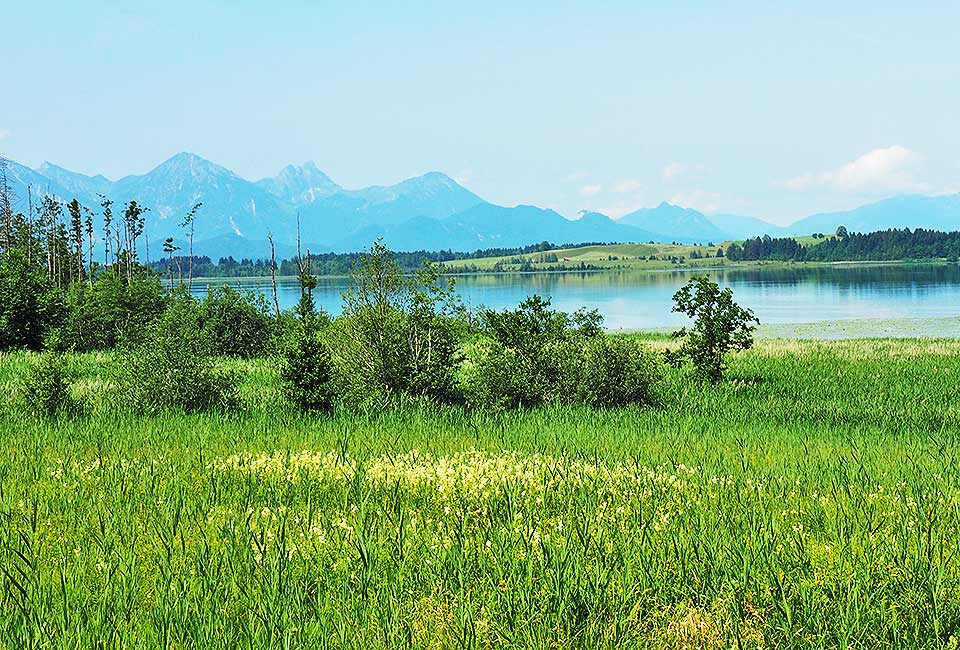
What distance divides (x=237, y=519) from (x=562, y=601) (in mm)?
3102

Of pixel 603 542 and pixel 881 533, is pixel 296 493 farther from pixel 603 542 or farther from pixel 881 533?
pixel 881 533

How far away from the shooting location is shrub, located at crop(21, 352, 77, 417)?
738 inches

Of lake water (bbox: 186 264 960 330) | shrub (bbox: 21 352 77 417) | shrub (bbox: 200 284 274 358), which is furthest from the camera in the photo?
lake water (bbox: 186 264 960 330)

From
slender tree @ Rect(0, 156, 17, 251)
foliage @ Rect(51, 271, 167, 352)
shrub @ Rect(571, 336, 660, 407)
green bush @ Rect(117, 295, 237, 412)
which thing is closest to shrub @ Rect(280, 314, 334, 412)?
green bush @ Rect(117, 295, 237, 412)

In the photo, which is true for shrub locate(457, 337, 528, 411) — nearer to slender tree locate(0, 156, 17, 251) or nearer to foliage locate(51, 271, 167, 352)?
foliage locate(51, 271, 167, 352)

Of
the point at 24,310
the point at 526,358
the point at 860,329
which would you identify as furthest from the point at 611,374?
the point at 860,329

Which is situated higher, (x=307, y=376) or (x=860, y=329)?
(x=307, y=376)

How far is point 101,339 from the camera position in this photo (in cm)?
5056

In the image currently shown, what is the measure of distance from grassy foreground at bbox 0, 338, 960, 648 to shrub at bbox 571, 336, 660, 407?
10.5 m

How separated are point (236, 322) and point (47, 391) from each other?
91.0 ft

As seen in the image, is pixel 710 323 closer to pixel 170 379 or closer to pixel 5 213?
pixel 170 379

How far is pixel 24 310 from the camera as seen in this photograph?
156 ft

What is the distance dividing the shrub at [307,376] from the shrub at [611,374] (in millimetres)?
6584

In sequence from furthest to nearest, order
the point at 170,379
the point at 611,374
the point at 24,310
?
the point at 24,310, the point at 611,374, the point at 170,379
